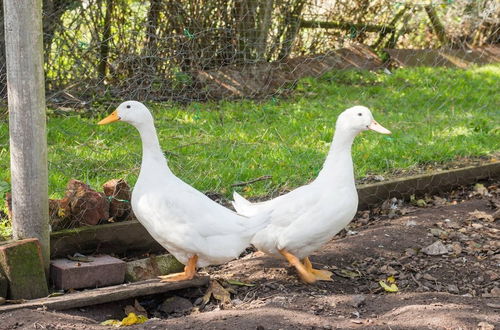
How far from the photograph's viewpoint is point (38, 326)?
3.04 meters

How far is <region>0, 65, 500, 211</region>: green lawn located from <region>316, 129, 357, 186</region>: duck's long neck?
3.23 ft

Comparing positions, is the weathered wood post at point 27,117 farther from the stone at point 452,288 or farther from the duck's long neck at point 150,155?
the stone at point 452,288

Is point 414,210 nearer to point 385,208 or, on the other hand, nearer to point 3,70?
point 385,208

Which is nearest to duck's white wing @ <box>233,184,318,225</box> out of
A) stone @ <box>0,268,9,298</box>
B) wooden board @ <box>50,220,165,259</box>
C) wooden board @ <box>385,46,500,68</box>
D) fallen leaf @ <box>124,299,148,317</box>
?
wooden board @ <box>50,220,165,259</box>

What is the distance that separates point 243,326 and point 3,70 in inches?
161

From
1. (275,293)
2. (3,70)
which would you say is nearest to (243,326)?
(275,293)

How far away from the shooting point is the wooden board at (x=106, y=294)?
3359mm

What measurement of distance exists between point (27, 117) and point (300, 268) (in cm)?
164

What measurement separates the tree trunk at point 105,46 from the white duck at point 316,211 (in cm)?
213

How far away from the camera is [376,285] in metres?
4.02

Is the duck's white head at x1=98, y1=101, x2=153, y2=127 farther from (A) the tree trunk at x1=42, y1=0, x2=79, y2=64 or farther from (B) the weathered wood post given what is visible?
(A) the tree trunk at x1=42, y1=0, x2=79, y2=64

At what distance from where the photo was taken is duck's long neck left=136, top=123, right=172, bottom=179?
3.86m

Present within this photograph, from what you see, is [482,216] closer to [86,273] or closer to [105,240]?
[105,240]

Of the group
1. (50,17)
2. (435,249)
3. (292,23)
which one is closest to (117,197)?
(435,249)
